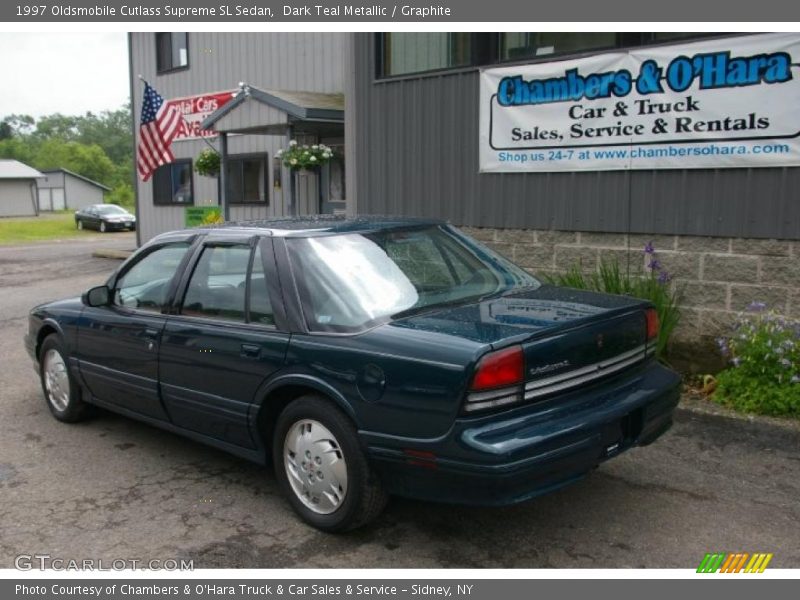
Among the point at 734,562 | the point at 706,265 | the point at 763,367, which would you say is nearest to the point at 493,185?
the point at 706,265

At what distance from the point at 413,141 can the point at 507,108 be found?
134cm

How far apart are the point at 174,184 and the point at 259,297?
1544cm

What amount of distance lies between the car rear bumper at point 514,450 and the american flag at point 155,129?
40.7ft

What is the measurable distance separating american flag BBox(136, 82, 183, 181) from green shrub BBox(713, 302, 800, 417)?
37.3 ft

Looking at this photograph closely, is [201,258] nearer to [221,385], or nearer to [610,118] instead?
[221,385]

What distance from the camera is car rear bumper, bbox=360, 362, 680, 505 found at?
3.53 metres

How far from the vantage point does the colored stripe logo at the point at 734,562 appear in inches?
149

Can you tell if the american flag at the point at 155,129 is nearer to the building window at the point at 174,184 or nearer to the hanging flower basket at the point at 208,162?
the hanging flower basket at the point at 208,162

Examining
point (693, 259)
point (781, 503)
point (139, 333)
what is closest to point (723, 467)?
point (781, 503)

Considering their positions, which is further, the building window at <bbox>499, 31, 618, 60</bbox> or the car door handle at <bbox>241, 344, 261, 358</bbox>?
the building window at <bbox>499, 31, 618, 60</bbox>

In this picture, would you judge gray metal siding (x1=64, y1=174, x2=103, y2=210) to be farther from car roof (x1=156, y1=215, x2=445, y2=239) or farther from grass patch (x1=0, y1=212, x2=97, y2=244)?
car roof (x1=156, y1=215, x2=445, y2=239)

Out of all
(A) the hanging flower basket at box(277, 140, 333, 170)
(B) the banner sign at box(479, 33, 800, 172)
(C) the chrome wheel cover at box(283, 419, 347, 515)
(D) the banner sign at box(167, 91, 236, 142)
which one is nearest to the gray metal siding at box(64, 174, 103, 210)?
(D) the banner sign at box(167, 91, 236, 142)

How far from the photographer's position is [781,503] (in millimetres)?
4516

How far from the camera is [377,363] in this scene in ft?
12.6
